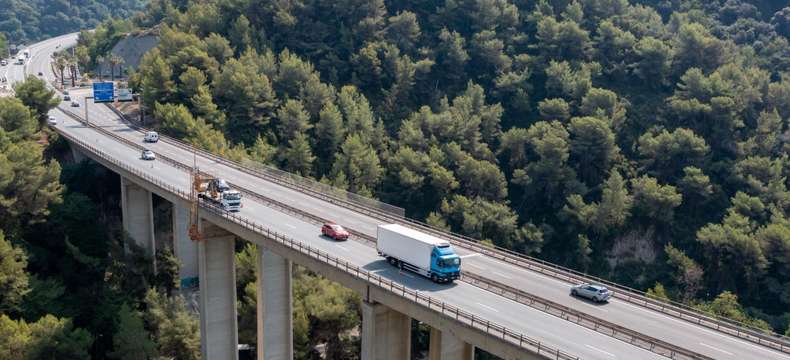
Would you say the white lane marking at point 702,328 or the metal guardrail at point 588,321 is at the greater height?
the metal guardrail at point 588,321

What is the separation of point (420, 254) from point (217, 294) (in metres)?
23.5

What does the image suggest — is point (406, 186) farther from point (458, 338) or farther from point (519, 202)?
point (458, 338)

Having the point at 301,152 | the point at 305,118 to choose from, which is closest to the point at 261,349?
the point at 301,152

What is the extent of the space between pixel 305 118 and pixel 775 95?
241 feet

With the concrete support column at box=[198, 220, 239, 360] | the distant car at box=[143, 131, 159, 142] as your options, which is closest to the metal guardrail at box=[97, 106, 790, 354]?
the concrete support column at box=[198, 220, 239, 360]

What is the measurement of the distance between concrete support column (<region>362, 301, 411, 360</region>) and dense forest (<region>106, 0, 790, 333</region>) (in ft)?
155

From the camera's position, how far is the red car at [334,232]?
50.9 meters

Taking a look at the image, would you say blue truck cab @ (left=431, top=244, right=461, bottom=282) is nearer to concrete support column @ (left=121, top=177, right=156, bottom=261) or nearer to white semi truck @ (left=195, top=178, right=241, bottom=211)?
white semi truck @ (left=195, top=178, right=241, bottom=211)

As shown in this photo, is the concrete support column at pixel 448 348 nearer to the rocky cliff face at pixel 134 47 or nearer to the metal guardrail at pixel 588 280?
the metal guardrail at pixel 588 280

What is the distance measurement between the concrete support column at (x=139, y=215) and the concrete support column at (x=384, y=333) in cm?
4362

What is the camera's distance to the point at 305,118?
346 feet

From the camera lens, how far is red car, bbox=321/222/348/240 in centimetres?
5091

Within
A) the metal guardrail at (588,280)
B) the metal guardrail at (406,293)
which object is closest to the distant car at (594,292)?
the metal guardrail at (588,280)

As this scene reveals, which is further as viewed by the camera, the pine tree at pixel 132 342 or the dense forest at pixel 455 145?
the dense forest at pixel 455 145
